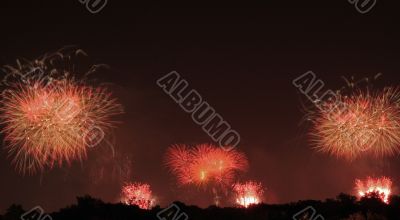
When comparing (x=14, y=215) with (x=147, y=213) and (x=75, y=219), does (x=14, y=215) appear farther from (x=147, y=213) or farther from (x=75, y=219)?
(x=147, y=213)

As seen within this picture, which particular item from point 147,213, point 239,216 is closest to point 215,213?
point 239,216

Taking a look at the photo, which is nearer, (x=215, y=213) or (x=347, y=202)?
(x=215, y=213)

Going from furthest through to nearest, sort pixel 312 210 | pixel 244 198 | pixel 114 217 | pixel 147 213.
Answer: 1. pixel 244 198
2. pixel 312 210
3. pixel 147 213
4. pixel 114 217

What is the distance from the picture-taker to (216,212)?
43062 mm

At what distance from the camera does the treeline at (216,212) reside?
37.8 m

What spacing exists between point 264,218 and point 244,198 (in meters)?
48.7

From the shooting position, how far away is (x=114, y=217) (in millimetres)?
38844

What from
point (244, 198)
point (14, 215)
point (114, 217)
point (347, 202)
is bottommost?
point (14, 215)

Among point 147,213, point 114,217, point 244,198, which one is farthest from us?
point 244,198

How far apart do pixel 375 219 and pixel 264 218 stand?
725 centimetres

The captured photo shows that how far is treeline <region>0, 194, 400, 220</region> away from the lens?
124ft

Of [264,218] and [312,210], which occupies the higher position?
[312,210]

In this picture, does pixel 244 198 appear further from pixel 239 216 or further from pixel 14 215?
pixel 14 215

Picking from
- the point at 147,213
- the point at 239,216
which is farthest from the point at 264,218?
the point at 147,213
